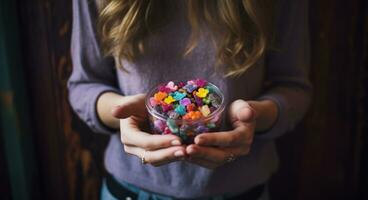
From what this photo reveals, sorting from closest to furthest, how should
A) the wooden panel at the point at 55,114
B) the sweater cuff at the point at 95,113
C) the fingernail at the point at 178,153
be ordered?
the fingernail at the point at 178,153 → the sweater cuff at the point at 95,113 → the wooden panel at the point at 55,114

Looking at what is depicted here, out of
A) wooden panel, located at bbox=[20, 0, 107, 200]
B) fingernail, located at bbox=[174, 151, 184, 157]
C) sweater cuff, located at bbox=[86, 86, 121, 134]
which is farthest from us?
wooden panel, located at bbox=[20, 0, 107, 200]

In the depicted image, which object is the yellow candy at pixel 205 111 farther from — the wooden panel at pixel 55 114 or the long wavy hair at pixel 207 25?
the wooden panel at pixel 55 114

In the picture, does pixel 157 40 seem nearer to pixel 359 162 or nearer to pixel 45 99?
pixel 45 99

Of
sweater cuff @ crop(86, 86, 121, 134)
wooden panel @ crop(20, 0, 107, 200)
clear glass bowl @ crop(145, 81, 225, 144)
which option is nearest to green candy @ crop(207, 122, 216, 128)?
clear glass bowl @ crop(145, 81, 225, 144)

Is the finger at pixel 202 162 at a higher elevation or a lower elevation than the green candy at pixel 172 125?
lower

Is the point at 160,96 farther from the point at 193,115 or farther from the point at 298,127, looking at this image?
the point at 298,127

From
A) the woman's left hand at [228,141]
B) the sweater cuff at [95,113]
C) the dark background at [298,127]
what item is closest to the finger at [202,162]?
the woman's left hand at [228,141]

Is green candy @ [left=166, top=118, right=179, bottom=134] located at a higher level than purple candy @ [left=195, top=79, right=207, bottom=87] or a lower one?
lower

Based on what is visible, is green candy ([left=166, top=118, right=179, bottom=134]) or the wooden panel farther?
the wooden panel

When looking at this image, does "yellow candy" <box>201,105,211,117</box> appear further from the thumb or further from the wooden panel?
the wooden panel
